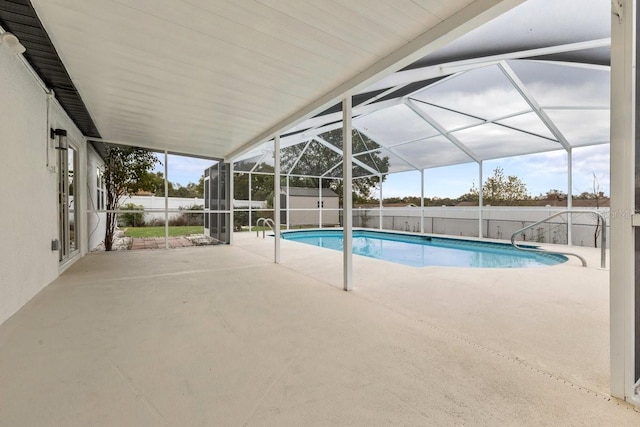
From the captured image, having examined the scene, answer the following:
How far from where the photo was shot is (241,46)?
280 cm

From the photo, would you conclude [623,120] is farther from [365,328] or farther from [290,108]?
[290,108]

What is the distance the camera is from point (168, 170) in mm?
7859

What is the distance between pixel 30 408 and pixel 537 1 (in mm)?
5599

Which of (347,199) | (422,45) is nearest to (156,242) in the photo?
(347,199)

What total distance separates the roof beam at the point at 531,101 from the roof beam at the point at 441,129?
6.70 ft

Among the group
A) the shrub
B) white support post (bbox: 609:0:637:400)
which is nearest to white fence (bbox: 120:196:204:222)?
the shrub

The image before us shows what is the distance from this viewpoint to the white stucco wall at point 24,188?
2.72 meters

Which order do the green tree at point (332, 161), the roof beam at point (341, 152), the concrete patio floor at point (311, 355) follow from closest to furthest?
the concrete patio floor at point (311, 355)
the green tree at point (332, 161)
the roof beam at point (341, 152)

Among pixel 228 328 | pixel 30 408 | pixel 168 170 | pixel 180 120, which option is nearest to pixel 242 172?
pixel 168 170

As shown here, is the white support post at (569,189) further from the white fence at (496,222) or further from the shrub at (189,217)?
the shrub at (189,217)

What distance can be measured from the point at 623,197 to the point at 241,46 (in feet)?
10.2

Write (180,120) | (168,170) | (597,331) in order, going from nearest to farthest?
(597,331) → (180,120) → (168,170)

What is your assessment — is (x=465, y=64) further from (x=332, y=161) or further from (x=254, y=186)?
(x=254, y=186)

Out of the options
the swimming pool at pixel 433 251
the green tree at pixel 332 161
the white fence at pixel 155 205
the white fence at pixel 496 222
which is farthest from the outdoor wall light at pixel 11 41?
the white fence at pixel 496 222
